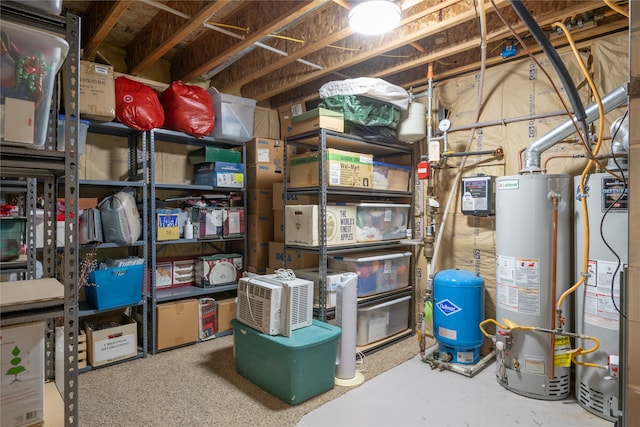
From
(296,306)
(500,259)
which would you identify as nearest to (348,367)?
(296,306)

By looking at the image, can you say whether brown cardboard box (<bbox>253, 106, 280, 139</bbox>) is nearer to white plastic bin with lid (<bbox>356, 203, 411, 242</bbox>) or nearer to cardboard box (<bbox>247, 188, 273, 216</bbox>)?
cardboard box (<bbox>247, 188, 273, 216</bbox>)

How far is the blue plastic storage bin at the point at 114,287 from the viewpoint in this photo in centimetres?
280

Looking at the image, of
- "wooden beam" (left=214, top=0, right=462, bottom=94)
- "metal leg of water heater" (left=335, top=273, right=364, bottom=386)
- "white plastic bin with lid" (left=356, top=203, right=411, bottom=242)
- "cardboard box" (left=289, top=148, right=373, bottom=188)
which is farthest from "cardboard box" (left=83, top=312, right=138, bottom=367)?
"wooden beam" (left=214, top=0, right=462, bottom=94)

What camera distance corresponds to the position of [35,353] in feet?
3.64

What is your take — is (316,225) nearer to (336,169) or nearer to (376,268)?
(336,169)

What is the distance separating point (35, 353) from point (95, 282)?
1885mm

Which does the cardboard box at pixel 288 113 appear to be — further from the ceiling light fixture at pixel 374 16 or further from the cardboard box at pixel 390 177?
the ceiling light fixture at pixel 374 16

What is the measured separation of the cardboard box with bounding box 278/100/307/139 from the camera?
3955 millimetres

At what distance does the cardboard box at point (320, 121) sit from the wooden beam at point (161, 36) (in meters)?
0.97

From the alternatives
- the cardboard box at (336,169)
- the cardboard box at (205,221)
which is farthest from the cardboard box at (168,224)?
the cardboard box at (336,169)

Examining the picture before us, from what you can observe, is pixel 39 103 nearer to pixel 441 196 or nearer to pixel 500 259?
pixel 500 259

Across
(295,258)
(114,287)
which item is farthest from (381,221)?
(114,287)

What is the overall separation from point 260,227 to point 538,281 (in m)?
2.49

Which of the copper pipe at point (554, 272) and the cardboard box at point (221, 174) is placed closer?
the copper pipe at point (554, 272)
